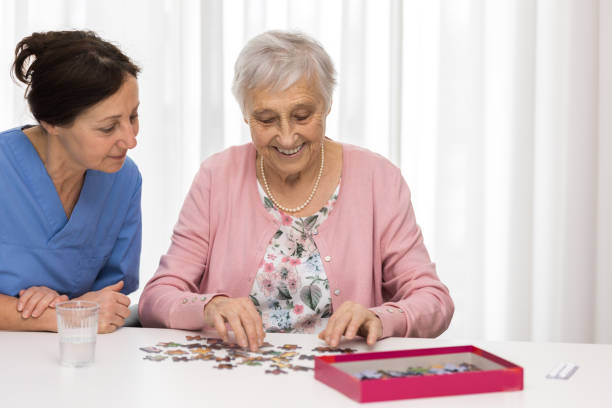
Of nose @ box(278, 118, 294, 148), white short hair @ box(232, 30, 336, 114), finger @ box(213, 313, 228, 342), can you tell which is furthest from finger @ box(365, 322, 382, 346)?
white short hair @ box(232, 30, 336, 114)

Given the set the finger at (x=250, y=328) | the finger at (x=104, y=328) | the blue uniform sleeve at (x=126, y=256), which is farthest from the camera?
the blue uniform sleeve at (x=126, y=256)

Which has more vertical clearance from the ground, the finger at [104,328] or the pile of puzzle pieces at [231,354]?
the finger at [104,328]

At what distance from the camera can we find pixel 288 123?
2092 mm

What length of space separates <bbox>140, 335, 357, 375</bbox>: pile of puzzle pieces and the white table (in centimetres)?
3

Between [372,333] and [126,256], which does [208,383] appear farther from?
[126,256]

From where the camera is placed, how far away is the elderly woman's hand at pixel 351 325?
1723 millimetres

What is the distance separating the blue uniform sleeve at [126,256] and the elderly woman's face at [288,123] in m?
0.47

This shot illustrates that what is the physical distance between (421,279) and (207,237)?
629mm

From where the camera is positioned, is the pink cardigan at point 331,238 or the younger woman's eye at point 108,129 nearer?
the younger woman's eye at point 108,129

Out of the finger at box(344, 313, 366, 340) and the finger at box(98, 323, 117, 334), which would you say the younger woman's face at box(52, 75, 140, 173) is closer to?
the finger at box(98, 323, 117, 334)

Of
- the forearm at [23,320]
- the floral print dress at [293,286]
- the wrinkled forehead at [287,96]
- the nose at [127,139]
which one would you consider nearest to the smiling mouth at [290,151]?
the wrinkled forehead at [287,96]

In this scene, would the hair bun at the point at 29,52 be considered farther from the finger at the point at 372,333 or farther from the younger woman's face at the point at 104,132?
the finger at the point at 372,333

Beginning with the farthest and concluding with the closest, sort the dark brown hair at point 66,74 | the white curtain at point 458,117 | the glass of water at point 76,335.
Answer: the white curtain at point 458,117
the dark brown hair at point 66,74
the glass of water at point 76,335

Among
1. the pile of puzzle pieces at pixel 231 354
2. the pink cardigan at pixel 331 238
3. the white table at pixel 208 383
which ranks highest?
the pink cardigan at pixel 331 238
